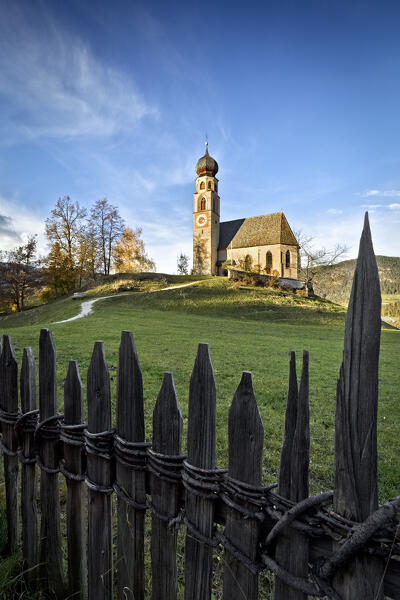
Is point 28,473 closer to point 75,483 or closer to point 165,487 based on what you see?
point 75,483

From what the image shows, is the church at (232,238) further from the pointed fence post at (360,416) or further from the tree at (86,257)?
the pointed fence post at (360,416)

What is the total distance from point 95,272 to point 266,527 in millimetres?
40398

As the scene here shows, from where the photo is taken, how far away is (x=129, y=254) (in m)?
43.1

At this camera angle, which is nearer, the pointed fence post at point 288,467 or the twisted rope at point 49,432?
the pointed fence post at point 288,467

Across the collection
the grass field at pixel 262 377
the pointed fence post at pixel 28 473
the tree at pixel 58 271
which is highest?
the tree at pixel 58 271

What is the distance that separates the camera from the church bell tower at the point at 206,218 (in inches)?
2062

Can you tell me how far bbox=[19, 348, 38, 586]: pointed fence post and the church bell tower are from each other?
50.4 meters

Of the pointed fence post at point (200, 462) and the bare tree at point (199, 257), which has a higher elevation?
the bare tree at point (199, 257)

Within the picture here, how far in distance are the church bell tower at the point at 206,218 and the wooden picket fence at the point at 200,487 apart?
166 feet

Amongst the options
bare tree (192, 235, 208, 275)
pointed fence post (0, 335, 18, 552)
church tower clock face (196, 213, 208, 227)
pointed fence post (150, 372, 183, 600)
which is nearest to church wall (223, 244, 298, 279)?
bare tree (192, 235, 208, 275)

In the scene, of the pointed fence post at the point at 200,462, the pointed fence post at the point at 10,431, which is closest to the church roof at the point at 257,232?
the pointed fence post at the point at 10,431

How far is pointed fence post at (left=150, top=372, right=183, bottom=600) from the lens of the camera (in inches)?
47.6

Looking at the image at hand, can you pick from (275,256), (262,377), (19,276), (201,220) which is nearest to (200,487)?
(262,377)

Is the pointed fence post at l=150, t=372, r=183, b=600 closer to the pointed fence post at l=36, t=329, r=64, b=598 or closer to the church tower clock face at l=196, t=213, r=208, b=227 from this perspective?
the pointed fence post at l=36, t=329, r=64, b=598
